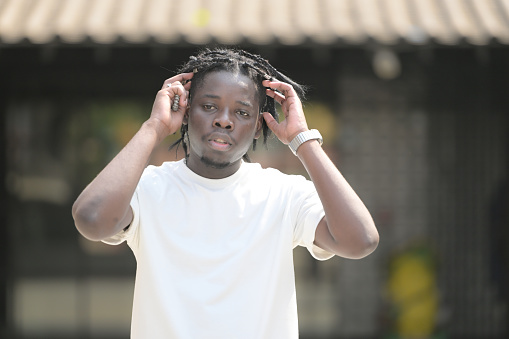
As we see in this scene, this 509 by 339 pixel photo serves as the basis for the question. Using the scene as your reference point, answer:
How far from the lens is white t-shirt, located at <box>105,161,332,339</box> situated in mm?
1882

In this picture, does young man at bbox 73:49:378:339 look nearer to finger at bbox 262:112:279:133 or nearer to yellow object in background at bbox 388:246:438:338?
finger at bbox 262:112:279:133

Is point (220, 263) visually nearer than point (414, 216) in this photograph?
Yes

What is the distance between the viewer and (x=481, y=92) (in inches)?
243

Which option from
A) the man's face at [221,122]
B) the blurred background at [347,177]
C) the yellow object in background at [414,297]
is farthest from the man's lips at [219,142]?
the yellow object in background at [414,297]

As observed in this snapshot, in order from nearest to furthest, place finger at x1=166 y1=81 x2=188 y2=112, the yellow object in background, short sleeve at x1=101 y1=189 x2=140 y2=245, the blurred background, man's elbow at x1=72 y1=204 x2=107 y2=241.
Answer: man's elbow at x1=72 y1=204 x2=107 y2=241 → short sleeve at x1=101 y1=189 x2=140 y2=245 → finger at x1=166 y1=81 x2=188 y2=112 → the yellow object in background → the blurred background

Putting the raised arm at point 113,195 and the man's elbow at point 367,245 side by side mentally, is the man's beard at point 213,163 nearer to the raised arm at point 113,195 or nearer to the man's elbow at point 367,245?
the raised arm at point 113,195

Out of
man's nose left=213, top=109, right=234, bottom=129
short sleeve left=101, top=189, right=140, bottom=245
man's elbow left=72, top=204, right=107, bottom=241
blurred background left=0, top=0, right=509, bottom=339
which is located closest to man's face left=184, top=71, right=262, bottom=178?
man's nose left=213, top=109, right=234, bottom=129

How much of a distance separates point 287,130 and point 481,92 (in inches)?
180

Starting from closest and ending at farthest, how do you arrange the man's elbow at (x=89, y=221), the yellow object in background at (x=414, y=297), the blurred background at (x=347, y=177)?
the man's elbow at (x=89, y=221), the yellow object in background at (x=414, y=297), the blurred background at (x=347, y=177)

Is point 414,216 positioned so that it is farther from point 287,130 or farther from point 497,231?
point 287,130

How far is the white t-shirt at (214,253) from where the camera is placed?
74.1 inches

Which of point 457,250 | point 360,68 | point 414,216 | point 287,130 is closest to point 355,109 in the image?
point 360,68

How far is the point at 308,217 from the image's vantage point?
6.64 feet

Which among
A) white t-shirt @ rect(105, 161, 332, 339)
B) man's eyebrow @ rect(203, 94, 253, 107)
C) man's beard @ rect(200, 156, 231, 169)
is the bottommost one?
white t-shirt @ rect(105, 161, 332, 339)
